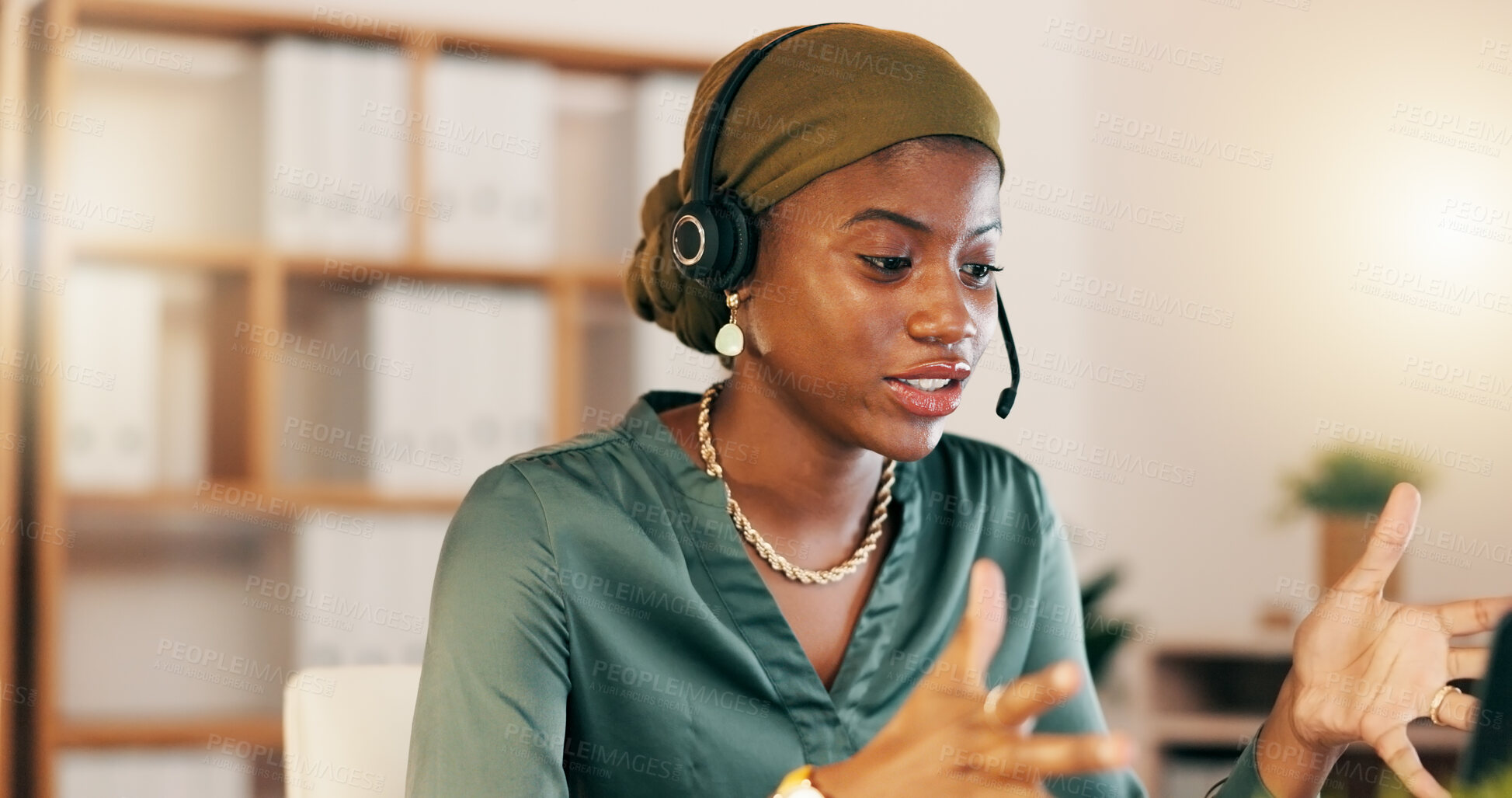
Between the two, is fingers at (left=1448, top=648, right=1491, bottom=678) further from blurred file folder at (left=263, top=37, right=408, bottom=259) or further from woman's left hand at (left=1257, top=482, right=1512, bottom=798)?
blurred file folder at (left=263, top=37, right=408, bottom=259)

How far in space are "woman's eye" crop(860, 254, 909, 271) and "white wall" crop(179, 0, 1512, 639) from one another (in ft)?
5.94

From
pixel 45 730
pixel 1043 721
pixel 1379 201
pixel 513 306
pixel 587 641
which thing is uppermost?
pixel 1379 201

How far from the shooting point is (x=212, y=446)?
8.20 ft

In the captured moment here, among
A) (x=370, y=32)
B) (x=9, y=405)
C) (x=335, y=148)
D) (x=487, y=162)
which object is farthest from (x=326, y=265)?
(x=9, y=405)

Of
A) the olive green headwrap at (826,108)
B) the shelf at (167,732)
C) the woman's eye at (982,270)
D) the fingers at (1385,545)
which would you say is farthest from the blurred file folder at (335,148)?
the fingers at (1385,545)

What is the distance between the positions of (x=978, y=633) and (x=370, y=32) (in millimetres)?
2015

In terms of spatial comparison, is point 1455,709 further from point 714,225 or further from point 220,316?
point 220,316

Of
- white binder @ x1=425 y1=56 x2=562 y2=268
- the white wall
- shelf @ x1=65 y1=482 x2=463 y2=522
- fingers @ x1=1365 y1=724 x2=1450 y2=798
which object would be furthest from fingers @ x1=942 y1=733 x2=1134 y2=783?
the white wall

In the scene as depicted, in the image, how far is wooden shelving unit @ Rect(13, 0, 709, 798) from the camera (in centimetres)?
228

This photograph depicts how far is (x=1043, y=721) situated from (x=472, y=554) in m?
0.60

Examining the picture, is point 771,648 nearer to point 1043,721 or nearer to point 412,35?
point 1043,721

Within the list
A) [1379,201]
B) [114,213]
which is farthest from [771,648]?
[1379,201]

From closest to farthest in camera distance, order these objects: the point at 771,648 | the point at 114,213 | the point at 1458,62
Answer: the point at 771,648 < the point at 114,213 < the point at 1458,62

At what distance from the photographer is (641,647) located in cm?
121
